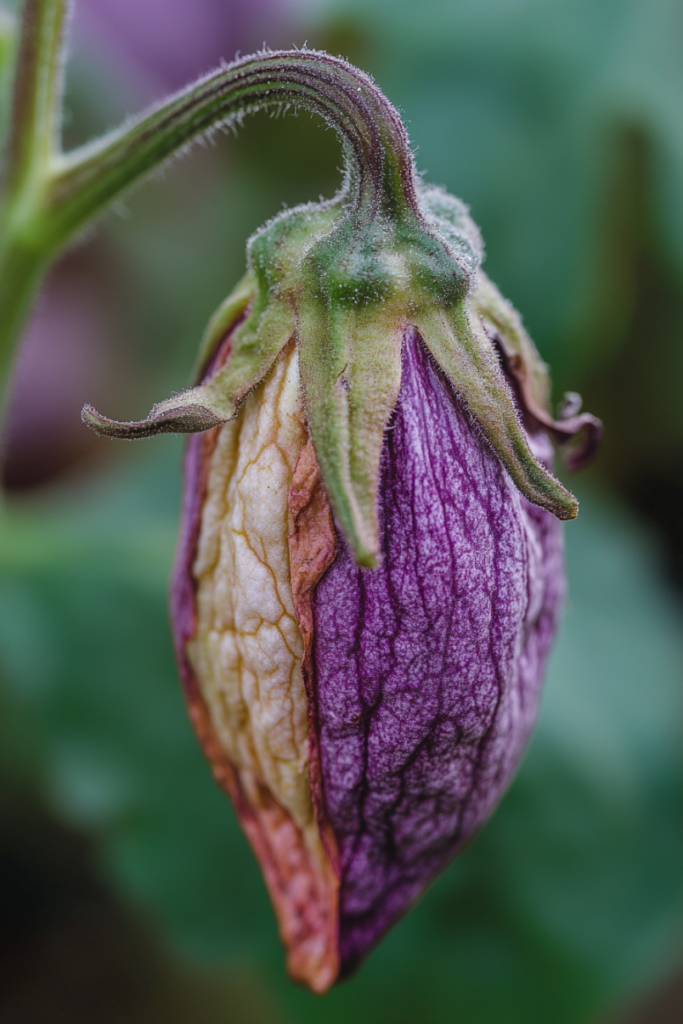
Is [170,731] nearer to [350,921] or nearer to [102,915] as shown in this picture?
[102,915]

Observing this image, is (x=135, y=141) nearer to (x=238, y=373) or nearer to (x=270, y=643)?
(x=238, y=373)

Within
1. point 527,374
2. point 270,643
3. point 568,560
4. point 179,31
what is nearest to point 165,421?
point 270,643

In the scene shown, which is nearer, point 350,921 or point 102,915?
point 350,921

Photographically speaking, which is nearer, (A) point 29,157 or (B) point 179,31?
(A) point 29,157

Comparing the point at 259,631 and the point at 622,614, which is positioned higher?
the point at 259,631

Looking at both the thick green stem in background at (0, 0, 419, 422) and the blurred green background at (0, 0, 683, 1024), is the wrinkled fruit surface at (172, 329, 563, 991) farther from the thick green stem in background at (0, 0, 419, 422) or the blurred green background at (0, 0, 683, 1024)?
the blurred green background at (0, 0, 683, 1024)

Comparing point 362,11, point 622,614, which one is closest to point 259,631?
point 622,614

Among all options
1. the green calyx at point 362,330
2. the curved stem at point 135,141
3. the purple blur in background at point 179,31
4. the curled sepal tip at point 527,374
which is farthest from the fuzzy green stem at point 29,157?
the purple blur in background at point 179,31
